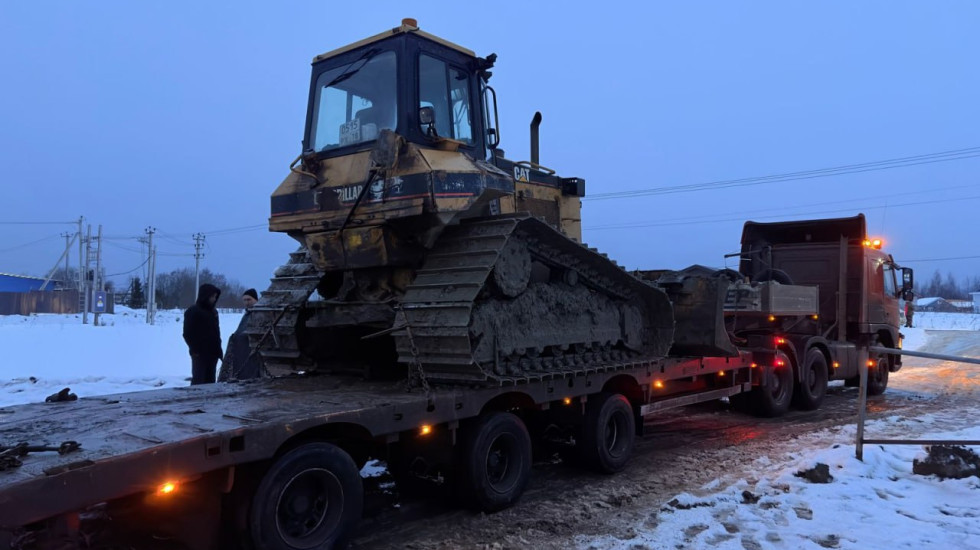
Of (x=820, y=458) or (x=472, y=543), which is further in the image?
(x=820, y=458)

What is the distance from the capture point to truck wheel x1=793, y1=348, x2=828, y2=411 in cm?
1196

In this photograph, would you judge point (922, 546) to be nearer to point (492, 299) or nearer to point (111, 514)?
point (492, 299)

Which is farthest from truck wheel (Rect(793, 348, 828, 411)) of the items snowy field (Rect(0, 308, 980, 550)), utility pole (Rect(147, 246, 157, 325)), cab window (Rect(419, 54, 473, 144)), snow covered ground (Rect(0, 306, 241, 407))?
utility pole (Rect(147, 246, 157, 325))

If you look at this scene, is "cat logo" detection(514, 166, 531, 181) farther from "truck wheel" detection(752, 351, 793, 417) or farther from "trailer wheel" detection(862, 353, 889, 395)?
"trailer wheel" detection(862, 353, 889, 395)

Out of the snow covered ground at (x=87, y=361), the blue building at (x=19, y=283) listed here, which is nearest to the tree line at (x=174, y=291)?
the blue building at (x=19, y=283)

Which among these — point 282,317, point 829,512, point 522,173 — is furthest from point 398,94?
point 829,512

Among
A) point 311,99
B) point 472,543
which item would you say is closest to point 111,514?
point 472,543

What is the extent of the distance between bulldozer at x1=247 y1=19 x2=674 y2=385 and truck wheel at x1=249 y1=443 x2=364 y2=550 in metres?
1.27

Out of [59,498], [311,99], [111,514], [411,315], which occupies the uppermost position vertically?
[311,99]

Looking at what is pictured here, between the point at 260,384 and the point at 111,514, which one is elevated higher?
Result: the point at 260,384

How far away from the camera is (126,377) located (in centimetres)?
1388

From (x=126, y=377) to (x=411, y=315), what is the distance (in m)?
10.4

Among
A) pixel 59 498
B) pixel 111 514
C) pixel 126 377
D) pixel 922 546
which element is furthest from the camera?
pixel 126 377

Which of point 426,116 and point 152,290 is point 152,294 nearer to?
point 152,290
